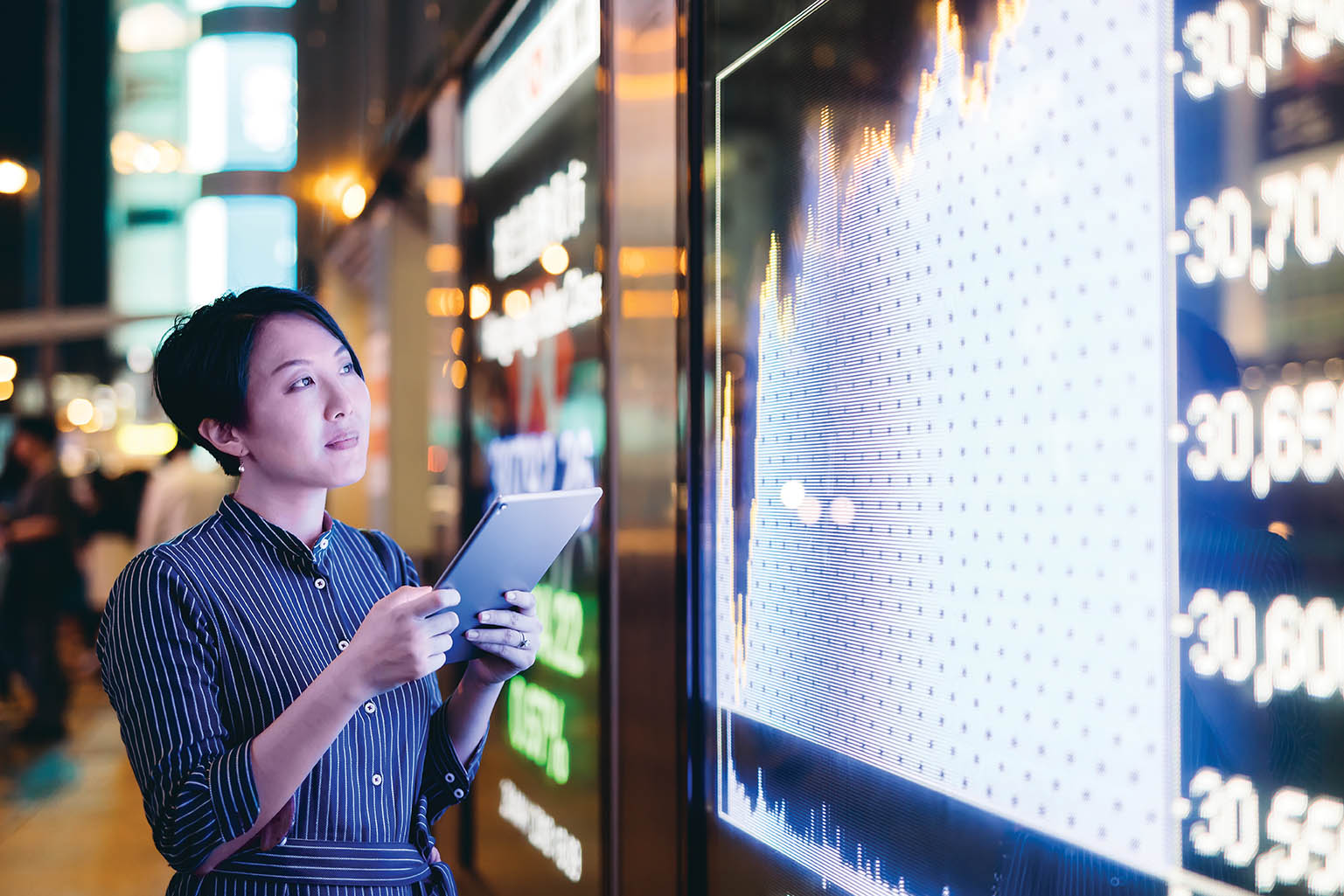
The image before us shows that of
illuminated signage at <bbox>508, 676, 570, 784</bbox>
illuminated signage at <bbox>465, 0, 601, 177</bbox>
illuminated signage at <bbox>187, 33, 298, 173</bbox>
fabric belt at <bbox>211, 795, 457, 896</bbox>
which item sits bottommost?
illuminated signage at <bbox>508, 676, 570, 784</bbox>

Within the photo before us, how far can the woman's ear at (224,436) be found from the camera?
1.26 metres

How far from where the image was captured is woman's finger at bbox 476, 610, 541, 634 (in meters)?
1.21

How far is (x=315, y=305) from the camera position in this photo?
1.30 meters

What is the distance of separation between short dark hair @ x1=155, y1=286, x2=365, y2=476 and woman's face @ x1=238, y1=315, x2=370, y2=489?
1 cm

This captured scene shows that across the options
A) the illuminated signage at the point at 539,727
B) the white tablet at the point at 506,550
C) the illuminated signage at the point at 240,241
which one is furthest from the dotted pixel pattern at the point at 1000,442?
the illuminated signage at the point at 240,241

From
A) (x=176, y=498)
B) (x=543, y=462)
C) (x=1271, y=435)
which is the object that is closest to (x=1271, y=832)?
(x=1271, y=435)

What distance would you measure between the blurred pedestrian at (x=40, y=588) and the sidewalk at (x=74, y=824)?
22 cm

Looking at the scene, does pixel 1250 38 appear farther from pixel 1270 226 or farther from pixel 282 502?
pixel 282 502

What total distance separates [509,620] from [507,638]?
20 mm

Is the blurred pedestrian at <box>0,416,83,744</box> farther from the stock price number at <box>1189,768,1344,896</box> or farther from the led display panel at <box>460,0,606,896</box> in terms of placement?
the stock price number at <box>1189,768,1344,896</box>

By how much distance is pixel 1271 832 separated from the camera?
2.92ft

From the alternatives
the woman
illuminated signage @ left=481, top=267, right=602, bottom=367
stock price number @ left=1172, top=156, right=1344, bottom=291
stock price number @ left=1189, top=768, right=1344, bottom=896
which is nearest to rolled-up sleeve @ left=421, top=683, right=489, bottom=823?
the woman

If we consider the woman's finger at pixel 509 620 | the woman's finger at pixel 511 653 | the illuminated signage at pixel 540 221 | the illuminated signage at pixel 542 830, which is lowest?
the illuminated signage at pixel 542 830

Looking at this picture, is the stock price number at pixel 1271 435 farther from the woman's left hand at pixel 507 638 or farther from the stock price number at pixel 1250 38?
→ the woman's left hand at pixel 507 638
